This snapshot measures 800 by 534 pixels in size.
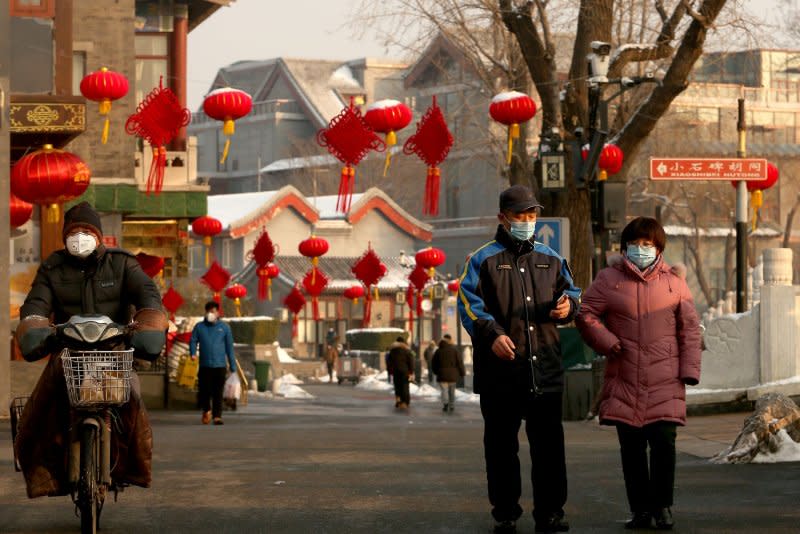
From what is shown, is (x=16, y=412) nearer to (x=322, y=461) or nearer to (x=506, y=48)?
(x=322, y=461)

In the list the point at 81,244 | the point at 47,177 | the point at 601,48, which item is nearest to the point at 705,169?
the point at 601,48

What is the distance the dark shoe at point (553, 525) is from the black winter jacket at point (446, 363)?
22621 millimetres

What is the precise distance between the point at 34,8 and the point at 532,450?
741 inches

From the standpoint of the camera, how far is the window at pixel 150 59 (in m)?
39.7

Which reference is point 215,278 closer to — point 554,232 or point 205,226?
point 205,226

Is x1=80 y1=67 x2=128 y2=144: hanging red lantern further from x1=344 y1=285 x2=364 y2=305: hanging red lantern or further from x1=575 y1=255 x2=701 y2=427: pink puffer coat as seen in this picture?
x1=344 y1=285 x2=364 y2=305: hanging red lantern

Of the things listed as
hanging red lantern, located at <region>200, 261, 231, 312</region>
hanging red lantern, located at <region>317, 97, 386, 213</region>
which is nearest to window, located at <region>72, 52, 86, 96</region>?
hanging red lantern, located at <region>200, 261, 231, 312</region>

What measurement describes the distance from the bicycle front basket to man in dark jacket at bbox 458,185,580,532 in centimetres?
195

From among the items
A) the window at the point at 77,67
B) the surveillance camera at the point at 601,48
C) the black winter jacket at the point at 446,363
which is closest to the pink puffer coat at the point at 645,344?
the surveillance camera at the point at 601,48

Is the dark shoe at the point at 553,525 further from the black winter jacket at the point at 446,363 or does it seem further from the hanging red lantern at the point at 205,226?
the hanging red lantern at the point at 205,226

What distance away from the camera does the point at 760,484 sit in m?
11.7

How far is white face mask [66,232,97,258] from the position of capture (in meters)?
9.20

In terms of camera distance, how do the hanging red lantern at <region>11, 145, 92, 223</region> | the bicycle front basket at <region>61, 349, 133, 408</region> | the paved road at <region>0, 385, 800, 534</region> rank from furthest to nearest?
the hanging red lantern at <region>11, 145, 92, 223</region> → the paved road at <region>0, 385, 800, 534</region> → the bicycle front basket at <region>61, 349, 133, 408</region>

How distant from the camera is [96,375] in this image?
28.2 ft
